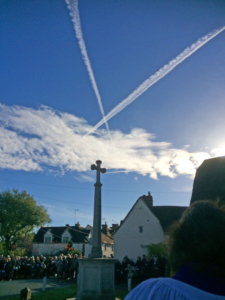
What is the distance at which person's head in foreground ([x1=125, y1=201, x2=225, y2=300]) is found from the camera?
47.9 inches

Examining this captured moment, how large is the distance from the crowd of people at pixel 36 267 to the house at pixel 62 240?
78.5 ft

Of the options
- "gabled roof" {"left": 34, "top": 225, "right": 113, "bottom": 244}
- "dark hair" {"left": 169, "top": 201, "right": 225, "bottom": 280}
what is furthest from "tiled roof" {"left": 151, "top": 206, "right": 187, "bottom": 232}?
"dark hair" {"left": 169, "top": 201, "right": 225, "bottom": 280}

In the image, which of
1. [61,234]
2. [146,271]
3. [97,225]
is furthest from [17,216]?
[97,225]

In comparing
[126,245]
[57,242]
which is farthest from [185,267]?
[57,242]

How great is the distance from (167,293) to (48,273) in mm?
21066

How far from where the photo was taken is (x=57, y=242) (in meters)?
44.4

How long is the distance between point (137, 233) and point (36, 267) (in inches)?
532

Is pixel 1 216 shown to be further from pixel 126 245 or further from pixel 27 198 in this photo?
pixel 126 245

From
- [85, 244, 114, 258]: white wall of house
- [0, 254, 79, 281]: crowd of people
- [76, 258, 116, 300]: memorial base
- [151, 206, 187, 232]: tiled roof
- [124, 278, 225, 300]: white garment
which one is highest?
[151, 206, 187, 232]: tiled roof

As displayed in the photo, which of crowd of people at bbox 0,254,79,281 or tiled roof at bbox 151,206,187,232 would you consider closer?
crowd of people at bbox 0,254,79,281

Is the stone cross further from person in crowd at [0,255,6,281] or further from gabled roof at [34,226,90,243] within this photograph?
gabled roof at [34,226,90,243]

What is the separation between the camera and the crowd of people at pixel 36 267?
16.9m

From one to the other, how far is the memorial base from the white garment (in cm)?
772

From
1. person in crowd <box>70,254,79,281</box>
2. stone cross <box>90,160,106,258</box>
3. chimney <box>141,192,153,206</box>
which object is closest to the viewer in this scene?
stone cross <box>90,160,106,258</box>
